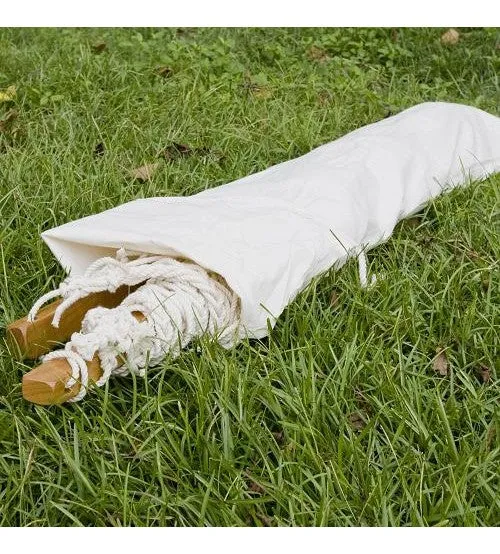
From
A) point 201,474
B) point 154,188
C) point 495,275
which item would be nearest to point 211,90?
point 154,188

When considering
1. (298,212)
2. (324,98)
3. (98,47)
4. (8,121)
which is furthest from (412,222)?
(98,47)

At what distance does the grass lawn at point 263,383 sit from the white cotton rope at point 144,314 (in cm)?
5

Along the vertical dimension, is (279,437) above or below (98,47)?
below

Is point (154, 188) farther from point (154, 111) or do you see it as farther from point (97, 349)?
point (97, 349)

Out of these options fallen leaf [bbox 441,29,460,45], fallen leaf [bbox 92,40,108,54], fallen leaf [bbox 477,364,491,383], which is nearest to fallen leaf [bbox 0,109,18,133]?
fallen leaf [bbox 92,40,108,54]

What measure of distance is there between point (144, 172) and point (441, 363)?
1.44 m

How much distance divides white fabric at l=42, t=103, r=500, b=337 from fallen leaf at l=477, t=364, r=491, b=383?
496mm

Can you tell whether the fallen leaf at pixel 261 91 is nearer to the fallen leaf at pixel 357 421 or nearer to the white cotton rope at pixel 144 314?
the white cotton rope at pixel 144 314

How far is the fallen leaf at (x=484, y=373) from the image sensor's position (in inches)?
76.8

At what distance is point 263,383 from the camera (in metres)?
1.79

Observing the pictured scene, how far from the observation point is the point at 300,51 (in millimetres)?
4645

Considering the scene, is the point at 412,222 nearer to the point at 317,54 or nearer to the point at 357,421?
the point at 357,421

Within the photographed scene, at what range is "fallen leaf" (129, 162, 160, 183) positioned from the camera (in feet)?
9.70

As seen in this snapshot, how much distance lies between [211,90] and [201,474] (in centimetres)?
245
